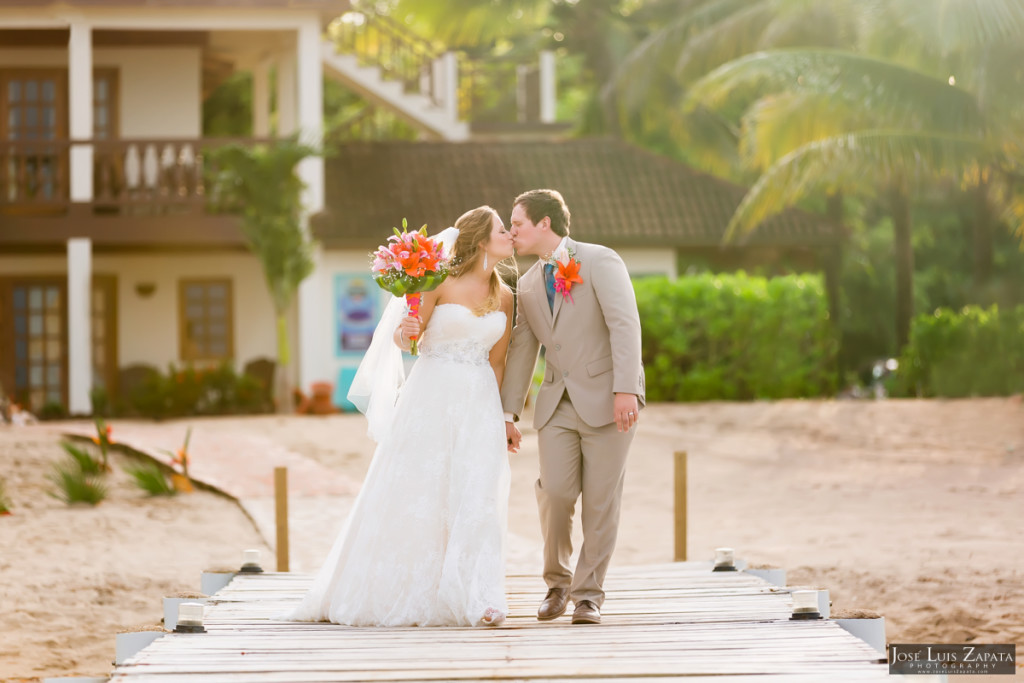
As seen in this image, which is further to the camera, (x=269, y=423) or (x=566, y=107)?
(x=566, y=107)

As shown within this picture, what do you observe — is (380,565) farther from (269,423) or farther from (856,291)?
(856,291)

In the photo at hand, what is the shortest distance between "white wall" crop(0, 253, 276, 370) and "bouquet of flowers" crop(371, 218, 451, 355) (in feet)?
55.1

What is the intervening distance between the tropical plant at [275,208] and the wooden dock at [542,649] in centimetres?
1368

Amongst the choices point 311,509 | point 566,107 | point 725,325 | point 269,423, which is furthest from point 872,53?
point 566,107

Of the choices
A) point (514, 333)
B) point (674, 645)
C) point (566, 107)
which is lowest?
point (674, 645)

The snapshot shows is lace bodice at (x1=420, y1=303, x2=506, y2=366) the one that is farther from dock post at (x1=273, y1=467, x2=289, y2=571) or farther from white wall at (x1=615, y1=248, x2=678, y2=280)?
white wall at (x1=615, y1=248, x2=678, y2=280)

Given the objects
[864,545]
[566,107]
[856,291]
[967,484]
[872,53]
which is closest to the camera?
[864,545]

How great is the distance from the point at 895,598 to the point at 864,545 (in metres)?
2.05

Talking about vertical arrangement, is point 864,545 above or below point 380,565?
below

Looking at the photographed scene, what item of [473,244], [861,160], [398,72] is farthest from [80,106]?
[473,244]

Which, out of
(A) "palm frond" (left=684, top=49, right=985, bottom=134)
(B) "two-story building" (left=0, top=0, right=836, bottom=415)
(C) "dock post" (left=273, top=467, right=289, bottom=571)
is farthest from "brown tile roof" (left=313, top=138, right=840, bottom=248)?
(C) "dock post" (left=273, top=467, right=289, bottom=571)

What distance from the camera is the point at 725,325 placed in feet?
69.6

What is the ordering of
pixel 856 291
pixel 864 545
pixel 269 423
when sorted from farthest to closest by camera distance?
pixel 856 291
pixel 269 423
pixel 864 545

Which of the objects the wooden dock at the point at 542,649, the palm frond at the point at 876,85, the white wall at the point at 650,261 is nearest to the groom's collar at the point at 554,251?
the wooden dock at the point at 542,649
